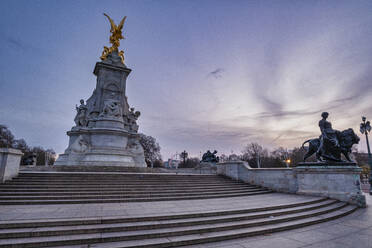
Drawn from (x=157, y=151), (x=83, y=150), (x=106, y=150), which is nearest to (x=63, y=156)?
(x=83, y=150)

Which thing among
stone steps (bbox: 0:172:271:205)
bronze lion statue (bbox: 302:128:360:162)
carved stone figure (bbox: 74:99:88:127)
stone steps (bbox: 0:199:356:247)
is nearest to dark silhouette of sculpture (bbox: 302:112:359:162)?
bronze lion statue (bbox: 302:128:360:162)

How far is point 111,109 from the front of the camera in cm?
2441

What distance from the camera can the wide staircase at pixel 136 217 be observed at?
5.06 m

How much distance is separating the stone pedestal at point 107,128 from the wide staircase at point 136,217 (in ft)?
30.2

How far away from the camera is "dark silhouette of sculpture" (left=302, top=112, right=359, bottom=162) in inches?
472

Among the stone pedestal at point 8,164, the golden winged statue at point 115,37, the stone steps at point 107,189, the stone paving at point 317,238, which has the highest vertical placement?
the golden winged statue at point 115,37

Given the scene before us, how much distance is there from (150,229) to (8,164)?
991cm

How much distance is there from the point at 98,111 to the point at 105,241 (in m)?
22.2

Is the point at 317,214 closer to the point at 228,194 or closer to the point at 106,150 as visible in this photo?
the point at 228,194

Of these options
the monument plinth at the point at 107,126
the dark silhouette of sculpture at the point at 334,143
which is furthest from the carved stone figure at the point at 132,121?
the dark silhouette of sculpture at the point at 334,143

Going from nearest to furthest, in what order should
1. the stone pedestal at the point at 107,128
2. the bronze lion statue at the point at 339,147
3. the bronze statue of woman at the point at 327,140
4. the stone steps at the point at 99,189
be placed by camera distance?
the stone steps at the point at 99,189 < the bronze lion statue at the point at 339,147 < the bronze statue of woman at the point at 327,140 < the stone pedestal at the point at 107,128

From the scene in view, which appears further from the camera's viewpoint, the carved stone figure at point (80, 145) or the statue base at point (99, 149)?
the carved stone figure at point (80, 145)

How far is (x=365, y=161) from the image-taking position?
2805 inches

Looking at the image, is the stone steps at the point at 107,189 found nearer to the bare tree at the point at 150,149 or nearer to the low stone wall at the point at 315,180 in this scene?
the low stone wall at the point at 315,180
